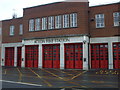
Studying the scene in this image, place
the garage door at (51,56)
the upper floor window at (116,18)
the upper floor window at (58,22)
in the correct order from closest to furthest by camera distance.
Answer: the upper floor window at (116,18)
the garage door at (51,56)
the upper floor window at (58,22)

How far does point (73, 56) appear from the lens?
1991cm

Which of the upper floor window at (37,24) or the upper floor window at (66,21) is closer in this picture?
the upper floor window at (66,21)

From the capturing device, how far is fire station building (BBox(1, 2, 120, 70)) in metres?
19.0

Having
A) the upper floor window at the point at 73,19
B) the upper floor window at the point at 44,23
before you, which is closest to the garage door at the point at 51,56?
the upper floor window at the point at 44,23

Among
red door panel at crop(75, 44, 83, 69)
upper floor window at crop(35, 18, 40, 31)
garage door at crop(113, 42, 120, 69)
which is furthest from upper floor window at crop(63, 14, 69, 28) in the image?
garage door at crop(113, 42, 120, 69)

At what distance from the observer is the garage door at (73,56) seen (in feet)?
64.0

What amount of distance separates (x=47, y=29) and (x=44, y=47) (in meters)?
2.67

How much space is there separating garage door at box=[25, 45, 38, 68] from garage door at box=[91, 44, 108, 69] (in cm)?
845

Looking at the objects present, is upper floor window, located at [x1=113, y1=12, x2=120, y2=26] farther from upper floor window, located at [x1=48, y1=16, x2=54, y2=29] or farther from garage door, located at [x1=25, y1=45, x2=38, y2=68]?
garage door, located at [x1=25, y1=45, x2=38, y2=68]

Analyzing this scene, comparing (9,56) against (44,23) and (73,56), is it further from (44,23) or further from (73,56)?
(73,56)

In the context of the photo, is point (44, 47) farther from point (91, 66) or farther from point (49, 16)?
point (91, 66)

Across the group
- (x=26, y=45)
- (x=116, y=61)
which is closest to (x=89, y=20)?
(x=116, y=61)

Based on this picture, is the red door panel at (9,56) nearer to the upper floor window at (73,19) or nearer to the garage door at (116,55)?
the upper floor window at (73,19)

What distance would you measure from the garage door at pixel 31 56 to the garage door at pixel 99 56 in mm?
8446
